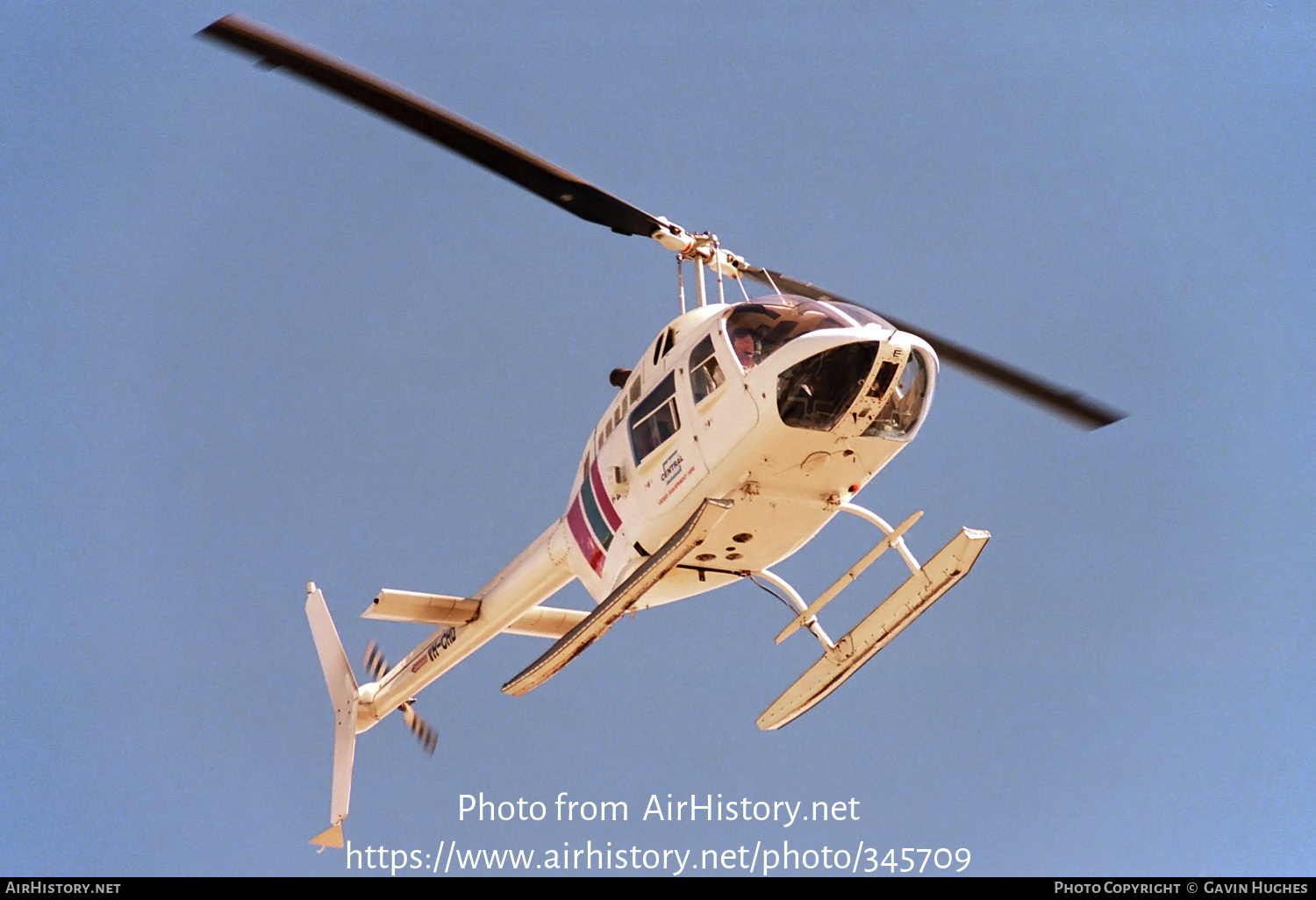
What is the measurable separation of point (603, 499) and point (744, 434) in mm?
2433

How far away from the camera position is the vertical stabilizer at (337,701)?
54.9 feet

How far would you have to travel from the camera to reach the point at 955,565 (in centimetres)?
1258

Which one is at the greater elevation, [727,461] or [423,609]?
[423,609]

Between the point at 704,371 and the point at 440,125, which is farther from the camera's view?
the point at 704,371

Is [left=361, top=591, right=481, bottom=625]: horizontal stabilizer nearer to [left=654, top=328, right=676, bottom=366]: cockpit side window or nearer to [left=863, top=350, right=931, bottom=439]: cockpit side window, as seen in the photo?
[left=654, top=328, right=676, bottom=366]: cockpit side window

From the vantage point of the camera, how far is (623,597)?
41.1ft

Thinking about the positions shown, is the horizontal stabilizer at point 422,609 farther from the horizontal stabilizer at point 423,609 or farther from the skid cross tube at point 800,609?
the skid cross tube at point 800,609

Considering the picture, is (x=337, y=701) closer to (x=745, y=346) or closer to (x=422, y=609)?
(x=422, y=609)

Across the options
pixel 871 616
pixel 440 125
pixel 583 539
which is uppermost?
pixel 440 125

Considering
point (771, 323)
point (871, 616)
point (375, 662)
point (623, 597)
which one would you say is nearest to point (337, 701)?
point (375, 662)

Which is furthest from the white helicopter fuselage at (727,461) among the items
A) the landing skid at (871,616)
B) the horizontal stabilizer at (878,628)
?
the horizontal stabilizer at (878,628)

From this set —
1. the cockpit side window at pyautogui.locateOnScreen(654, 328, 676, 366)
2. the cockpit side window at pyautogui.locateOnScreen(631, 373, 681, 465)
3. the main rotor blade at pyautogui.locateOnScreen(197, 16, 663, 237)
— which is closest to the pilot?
the cockpit side window at pyautogui.locateOnScreen(631, 373, 681, 465)

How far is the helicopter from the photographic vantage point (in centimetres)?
1155

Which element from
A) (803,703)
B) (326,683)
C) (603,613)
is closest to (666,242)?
(603,613)
